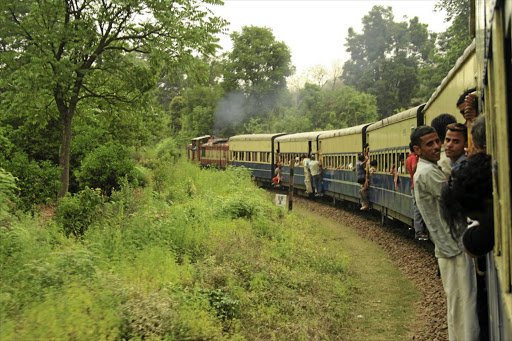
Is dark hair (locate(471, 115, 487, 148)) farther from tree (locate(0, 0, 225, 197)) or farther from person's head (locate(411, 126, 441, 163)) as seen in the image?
tree (locate(0, 0, 225, 197))

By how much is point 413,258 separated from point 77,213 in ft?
24.5

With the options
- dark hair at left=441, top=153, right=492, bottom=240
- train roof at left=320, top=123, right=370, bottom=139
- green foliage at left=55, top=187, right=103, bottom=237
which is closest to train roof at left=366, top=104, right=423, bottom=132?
train roof at left=320, top=123, right=370, bottom=139

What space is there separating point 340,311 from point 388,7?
64334mm

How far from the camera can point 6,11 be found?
13914mm

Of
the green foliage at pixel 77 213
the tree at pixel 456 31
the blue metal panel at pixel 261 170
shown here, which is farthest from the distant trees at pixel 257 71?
the green foliage at pixel 77 213

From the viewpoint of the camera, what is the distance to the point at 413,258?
11109 millimetres

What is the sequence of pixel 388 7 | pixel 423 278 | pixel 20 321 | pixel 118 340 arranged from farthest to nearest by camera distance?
pixel 388 7, pixel 423 278, pixel 118 340, pixel 20 321

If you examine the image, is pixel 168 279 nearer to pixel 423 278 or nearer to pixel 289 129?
pixel 423 278

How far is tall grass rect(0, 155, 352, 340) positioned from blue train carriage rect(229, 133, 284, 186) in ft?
56.5

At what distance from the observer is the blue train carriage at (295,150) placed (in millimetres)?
24125

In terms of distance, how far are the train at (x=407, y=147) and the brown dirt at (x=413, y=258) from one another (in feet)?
1.77

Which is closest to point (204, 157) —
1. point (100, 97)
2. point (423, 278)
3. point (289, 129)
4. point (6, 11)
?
point (289, 129)

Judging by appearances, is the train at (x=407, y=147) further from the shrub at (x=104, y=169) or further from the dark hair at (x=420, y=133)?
the shrub at (x=104, y=169)

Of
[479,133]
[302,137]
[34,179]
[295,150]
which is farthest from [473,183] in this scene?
[295,150]
